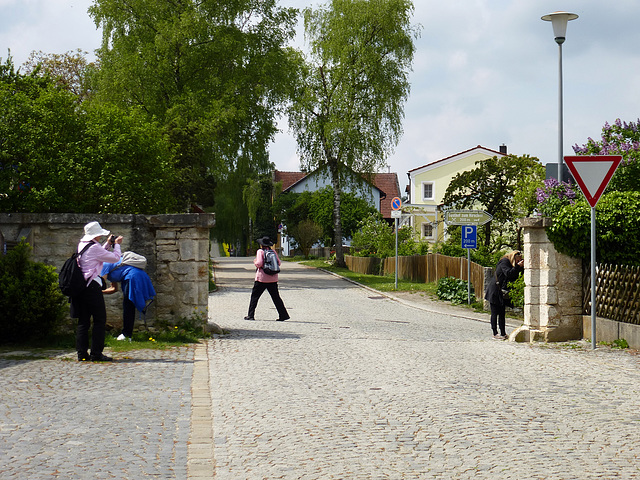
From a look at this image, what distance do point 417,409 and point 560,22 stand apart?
1111cm

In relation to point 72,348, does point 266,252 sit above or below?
above

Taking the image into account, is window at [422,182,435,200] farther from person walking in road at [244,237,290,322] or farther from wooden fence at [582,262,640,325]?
wooden fence at [582,262,640,325]

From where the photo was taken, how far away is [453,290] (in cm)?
2341

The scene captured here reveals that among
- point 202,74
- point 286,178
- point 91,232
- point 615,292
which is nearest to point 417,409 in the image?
point 91,232

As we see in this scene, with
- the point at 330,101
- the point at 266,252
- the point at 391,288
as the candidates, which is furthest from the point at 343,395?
the point at 330,101

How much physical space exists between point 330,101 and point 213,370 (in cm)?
3129

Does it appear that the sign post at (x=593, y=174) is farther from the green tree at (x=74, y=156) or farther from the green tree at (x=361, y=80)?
the green tree at (x=361, y=80)

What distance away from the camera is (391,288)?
28172 millimetres

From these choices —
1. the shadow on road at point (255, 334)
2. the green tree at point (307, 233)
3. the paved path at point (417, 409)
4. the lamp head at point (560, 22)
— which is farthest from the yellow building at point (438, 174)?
the paved path at point (417, 409)

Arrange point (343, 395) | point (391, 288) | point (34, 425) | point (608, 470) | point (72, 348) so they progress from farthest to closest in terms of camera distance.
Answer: point (391, 288) → point (72, 348) → point (343, 395) → point (34, 425) → point (608, 470)

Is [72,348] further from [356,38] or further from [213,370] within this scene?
[356,38]

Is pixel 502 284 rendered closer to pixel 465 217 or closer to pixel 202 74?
pixel 465 217

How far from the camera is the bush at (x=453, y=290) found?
2277 centimetres

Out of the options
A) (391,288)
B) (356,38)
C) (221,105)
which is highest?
(356,38)
